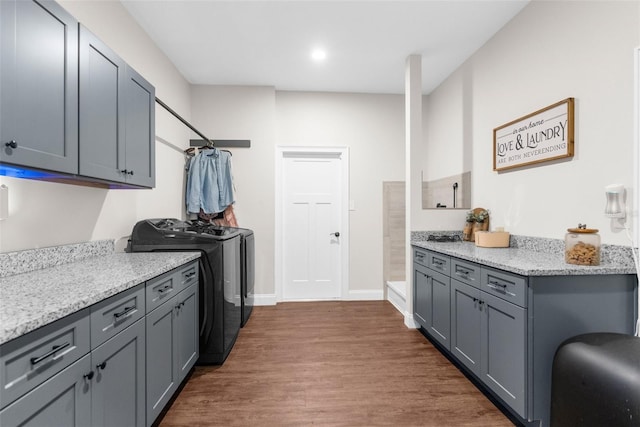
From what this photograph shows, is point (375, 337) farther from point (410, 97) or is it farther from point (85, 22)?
point (85, 22)

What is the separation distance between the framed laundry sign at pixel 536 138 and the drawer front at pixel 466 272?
0.97 metres

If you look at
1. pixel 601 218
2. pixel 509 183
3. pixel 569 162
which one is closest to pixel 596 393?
pixel 601 218

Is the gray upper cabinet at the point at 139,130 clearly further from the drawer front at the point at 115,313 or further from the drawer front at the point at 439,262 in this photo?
the drawer front at the point at 439,262

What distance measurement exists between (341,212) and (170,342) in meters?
2.61

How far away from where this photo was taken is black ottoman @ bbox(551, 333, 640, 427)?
3.54 ft

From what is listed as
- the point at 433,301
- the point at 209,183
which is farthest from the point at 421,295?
the point at 209,183

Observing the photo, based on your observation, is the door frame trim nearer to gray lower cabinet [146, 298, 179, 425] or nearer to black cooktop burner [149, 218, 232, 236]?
black cooktop burner [149, 218, 232, 236]

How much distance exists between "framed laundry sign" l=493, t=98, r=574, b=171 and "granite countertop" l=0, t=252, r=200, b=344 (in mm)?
2611

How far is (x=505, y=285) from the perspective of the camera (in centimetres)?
164

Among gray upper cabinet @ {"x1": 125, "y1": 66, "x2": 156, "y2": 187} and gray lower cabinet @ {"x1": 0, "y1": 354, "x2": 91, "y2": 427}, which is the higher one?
gray upper cabinet @ {"x1": 125, "y1": 66, "x2": 156, "y2": 187}

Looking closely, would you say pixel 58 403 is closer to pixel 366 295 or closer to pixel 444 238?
pixel 444 238

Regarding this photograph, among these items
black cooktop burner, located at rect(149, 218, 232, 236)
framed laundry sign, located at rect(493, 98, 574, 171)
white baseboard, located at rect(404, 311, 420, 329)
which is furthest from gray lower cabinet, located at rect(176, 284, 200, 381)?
framed laundry sign, located at rect(493, 98, 574, 171)

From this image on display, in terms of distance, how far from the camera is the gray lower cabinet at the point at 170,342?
150 cm

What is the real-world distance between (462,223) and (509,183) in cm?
64
